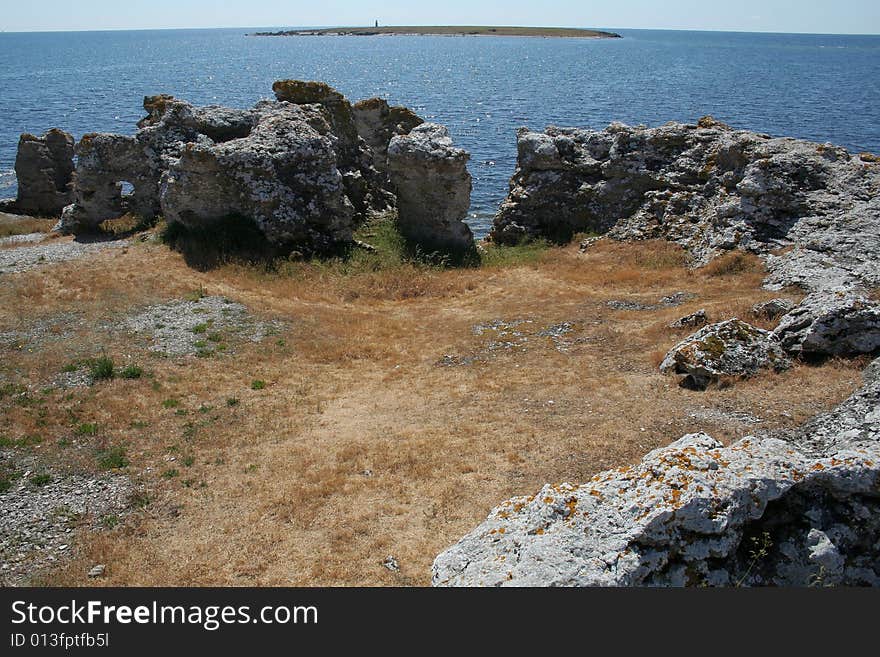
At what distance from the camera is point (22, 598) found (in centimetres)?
649

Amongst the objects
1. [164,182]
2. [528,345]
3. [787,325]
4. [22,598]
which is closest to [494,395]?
[528,345]

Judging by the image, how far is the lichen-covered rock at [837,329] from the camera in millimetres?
14344

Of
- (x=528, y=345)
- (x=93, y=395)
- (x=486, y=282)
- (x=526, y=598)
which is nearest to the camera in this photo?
(x=526, y=598)

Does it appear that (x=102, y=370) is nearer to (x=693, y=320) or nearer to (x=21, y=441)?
(x=21, y=441)

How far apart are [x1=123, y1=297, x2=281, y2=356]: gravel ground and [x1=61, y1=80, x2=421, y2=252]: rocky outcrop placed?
6.48 metres

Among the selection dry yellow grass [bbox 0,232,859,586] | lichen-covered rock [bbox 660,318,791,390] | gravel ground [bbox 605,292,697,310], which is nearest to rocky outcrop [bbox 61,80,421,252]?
dry yellow grass [bbox 0,232,859,586]

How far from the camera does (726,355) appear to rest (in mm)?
15062

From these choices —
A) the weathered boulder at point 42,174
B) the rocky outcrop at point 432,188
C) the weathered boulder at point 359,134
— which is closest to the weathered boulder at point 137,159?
the weathered boulder at point 359,134

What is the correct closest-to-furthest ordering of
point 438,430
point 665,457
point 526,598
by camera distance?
point 526,598 → point 665,457 → point 438,430

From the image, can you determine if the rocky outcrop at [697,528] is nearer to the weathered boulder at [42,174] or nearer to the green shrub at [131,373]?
the green shrub at [131,373]

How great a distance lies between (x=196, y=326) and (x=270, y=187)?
31.8 feet

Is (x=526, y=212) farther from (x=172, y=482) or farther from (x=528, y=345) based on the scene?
(x=172, y=482)

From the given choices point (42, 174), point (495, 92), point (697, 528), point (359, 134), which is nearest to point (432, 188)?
point (359, 134)

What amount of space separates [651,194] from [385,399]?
2048 centimetres
